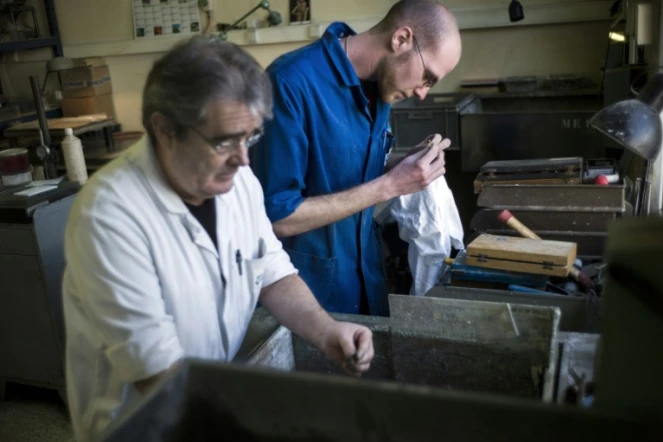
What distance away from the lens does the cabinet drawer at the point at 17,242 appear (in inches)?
98.0

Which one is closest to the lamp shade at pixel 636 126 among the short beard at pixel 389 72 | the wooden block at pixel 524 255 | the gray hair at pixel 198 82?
the wooden block at pixel 524 255

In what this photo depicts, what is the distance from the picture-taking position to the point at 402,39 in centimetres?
165

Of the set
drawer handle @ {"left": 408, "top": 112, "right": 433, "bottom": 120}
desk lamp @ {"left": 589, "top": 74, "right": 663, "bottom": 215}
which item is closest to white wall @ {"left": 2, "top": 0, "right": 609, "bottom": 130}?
drawer handle @ {"left": 408, "top": 112, "right": 433, "bottom": 120}

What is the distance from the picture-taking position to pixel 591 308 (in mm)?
1573

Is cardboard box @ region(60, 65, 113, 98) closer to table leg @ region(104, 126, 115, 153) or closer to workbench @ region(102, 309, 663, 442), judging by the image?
table leg @ region(104, 126, 115, 153)

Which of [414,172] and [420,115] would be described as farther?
[420,115]

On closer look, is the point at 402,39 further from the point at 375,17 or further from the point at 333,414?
the point at 375,17

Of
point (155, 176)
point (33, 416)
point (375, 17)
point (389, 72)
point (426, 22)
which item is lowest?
point (33, 416)

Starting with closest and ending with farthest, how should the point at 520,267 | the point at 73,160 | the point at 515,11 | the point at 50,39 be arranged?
1. the point at 520,267
2. the point at 73,160
3. the point at 515,11
4. the point at 50,39

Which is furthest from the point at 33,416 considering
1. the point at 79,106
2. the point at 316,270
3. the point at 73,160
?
the point at 79,106

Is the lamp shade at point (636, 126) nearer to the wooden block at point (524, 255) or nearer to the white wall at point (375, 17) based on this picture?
the wooden block at point (524, 255)

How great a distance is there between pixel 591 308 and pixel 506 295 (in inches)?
8.1

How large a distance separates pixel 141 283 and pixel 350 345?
0.41 metres

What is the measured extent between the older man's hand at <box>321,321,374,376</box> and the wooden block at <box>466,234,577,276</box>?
2.13 ft
